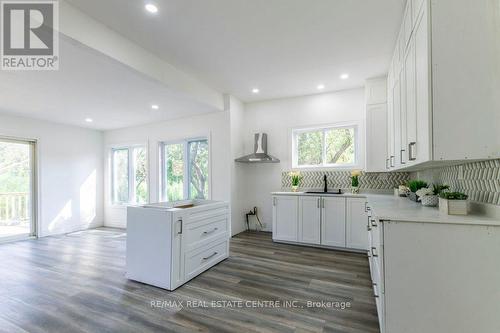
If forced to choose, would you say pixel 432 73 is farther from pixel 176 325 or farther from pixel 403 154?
pixel 176 325

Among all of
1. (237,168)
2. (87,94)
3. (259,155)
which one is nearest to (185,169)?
(237,168)

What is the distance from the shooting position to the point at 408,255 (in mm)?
1549

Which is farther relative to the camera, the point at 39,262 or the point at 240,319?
the point at 39,262

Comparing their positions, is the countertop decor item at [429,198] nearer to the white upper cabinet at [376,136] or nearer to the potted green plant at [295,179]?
the white upper cabinet at [376,136]

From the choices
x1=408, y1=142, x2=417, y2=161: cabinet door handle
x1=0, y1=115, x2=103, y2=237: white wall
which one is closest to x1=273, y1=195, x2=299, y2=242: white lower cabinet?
x1=408, y1=142, x2=417, y2=161: cabinet door handle

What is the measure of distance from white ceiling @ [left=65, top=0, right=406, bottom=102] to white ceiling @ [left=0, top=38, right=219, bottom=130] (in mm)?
496

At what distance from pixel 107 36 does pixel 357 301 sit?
3.84 metres

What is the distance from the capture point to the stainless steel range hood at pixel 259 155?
466 centimetres

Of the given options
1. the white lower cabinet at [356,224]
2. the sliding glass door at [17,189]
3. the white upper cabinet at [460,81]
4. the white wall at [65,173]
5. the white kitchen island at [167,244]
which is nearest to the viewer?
the white upper cabinet at [460,81]

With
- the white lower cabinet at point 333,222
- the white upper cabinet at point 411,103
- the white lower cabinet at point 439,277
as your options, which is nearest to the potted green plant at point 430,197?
the white upper cabinet at point 411,103

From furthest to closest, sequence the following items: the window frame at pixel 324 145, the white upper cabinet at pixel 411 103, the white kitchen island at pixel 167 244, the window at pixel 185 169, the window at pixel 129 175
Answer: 1. the window at pixel 129 175
2. the window at pixel 185 169
3. the window frame at pixel 324 145
4. the white kitchen island at pixel 167 244
5. the white upper cabinet at pixel 411 103

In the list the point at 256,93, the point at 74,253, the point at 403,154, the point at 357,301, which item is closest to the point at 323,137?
the point at 256,93

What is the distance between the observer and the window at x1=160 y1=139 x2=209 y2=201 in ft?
17.2

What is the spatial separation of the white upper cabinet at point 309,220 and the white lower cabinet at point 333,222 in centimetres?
8
